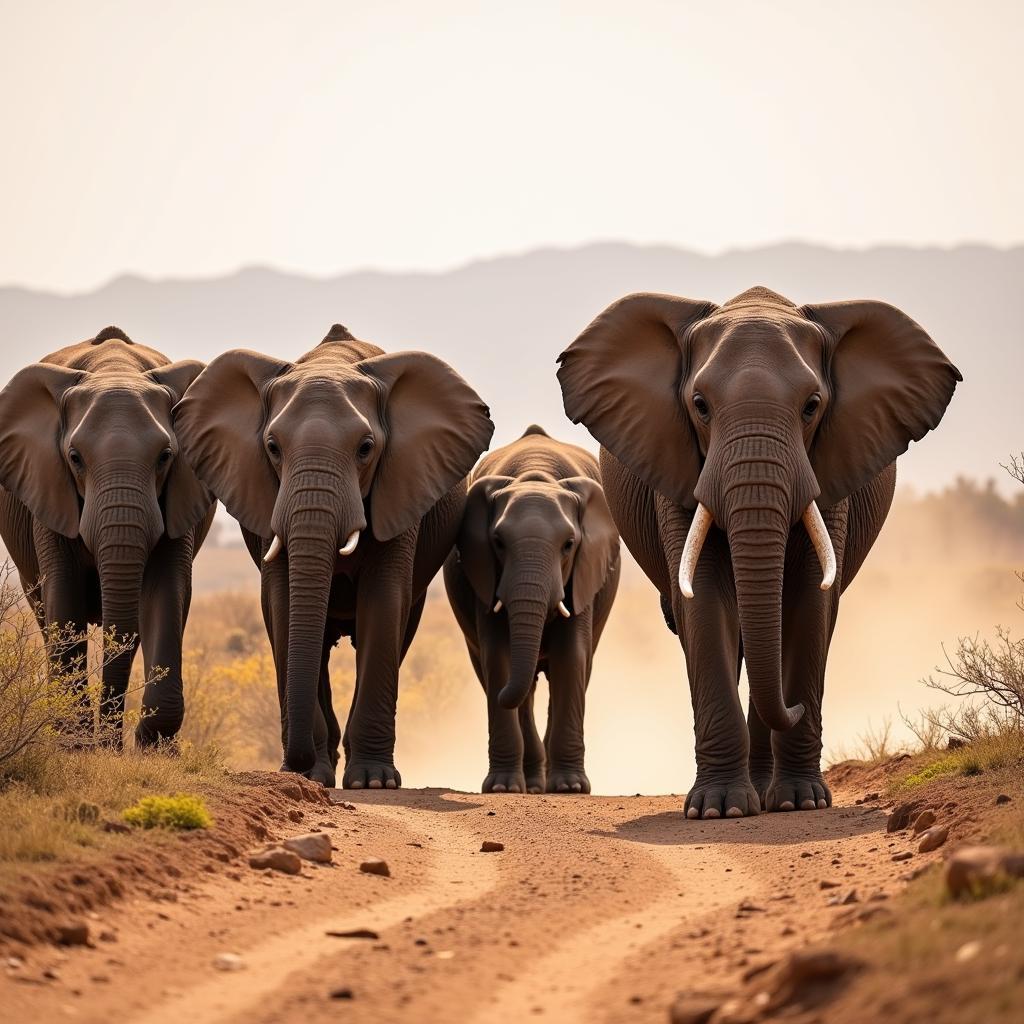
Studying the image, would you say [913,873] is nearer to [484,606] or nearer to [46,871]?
[46,871]

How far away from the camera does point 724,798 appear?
1508 cm

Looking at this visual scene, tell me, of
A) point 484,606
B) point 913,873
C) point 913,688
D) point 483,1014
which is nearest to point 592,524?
point 484,606

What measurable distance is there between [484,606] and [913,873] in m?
10.7

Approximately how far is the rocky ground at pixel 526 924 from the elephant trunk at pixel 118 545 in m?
4.04

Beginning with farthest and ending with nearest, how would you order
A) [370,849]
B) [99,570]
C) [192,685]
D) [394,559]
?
[192,685] → [394,559] → [99,570] → [370,849]

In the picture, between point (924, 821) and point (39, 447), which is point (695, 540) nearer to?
point (924, 821)

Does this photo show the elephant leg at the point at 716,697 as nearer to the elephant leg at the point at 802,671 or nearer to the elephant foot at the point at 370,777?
the elephant leg at the point at 802,671

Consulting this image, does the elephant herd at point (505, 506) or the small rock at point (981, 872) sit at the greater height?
the elephant herd at point (505, 506)

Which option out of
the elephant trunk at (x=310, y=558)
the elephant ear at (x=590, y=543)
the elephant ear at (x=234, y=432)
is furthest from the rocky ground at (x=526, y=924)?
the elephant ear at (x=590, y=543)

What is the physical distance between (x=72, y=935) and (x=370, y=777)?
962 centimetres

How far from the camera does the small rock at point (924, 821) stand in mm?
12398

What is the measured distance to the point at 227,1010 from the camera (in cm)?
756

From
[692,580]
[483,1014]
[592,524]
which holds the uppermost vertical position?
[592,524]

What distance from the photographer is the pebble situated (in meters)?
10.8
